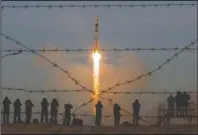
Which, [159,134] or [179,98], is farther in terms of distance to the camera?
[179,98]

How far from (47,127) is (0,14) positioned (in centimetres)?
332

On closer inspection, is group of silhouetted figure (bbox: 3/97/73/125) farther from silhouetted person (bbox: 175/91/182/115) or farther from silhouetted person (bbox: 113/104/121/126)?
silhouetted person (bbox: 175/91/182/115)

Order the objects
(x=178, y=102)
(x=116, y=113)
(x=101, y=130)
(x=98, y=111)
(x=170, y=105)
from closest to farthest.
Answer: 1. (x=101, y=130)
2. (x=116, y=113)
3. (x=98, y=111)
4. (x=178, y=102)
5. (x=170, y=105)

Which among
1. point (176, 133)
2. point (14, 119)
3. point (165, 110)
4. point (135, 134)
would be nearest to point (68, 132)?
point (135, 134)

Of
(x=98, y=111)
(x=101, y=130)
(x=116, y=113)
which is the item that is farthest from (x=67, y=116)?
(x=101, y=130)

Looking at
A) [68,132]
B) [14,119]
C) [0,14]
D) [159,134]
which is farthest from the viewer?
[14,119]

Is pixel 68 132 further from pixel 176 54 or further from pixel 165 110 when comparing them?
pixel 165 110

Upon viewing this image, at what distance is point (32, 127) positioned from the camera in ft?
40.7

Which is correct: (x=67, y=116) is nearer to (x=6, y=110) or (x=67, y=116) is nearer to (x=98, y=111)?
(x=98, y=111)

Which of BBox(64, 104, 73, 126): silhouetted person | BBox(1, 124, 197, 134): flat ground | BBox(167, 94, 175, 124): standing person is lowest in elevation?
BBox(1, 124, 197, 134): flat ground

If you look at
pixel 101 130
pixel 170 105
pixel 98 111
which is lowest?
pixel 101 130

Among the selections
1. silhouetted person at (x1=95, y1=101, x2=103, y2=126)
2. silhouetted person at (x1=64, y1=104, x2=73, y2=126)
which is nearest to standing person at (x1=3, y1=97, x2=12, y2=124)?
silhouetted person at (x1=64, y1=104, x2=73, y2=126)

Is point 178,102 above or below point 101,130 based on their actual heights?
above

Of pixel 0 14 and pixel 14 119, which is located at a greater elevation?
pixel 0 14
